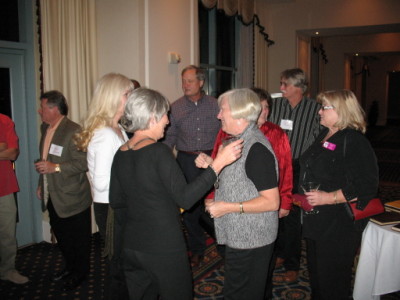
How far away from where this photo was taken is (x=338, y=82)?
12.8 m

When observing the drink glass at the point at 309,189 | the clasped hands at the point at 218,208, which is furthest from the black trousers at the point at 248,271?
the drink glass at the point at 309,189

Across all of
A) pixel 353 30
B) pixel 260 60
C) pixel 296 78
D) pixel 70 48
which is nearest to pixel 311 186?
pixel 296 78

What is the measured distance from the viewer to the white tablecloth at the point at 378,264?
2.07 metres

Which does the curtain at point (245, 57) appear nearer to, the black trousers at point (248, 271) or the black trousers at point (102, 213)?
the black trousers at point (102, 213)

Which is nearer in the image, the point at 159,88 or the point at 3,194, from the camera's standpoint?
the point at 3,194

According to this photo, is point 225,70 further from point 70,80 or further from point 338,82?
point 338,82

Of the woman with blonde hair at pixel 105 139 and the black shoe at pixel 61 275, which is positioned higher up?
the woman with blonde hair at pixel 105 139

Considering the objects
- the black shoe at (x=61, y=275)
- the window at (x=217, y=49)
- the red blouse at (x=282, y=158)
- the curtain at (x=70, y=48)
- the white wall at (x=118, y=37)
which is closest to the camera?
the red blouse at (x=282, y=158)

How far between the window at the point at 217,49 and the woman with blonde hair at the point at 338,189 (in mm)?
4051

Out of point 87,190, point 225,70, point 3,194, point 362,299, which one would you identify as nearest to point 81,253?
point 87,190

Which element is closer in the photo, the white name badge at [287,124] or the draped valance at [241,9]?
the white name badge at [287,124]

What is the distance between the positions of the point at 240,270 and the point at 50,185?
5.69 ft

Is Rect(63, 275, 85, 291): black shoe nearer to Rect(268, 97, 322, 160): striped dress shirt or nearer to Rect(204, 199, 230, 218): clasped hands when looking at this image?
Rect(204, 199, 230, 218): clasped hands

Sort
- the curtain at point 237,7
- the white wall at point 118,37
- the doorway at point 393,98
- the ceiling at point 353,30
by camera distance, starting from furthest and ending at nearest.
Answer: the doorway at point 393,98
the ceiling at point 353,30
the curtain at point 237,7
the white wall at point 118,37
